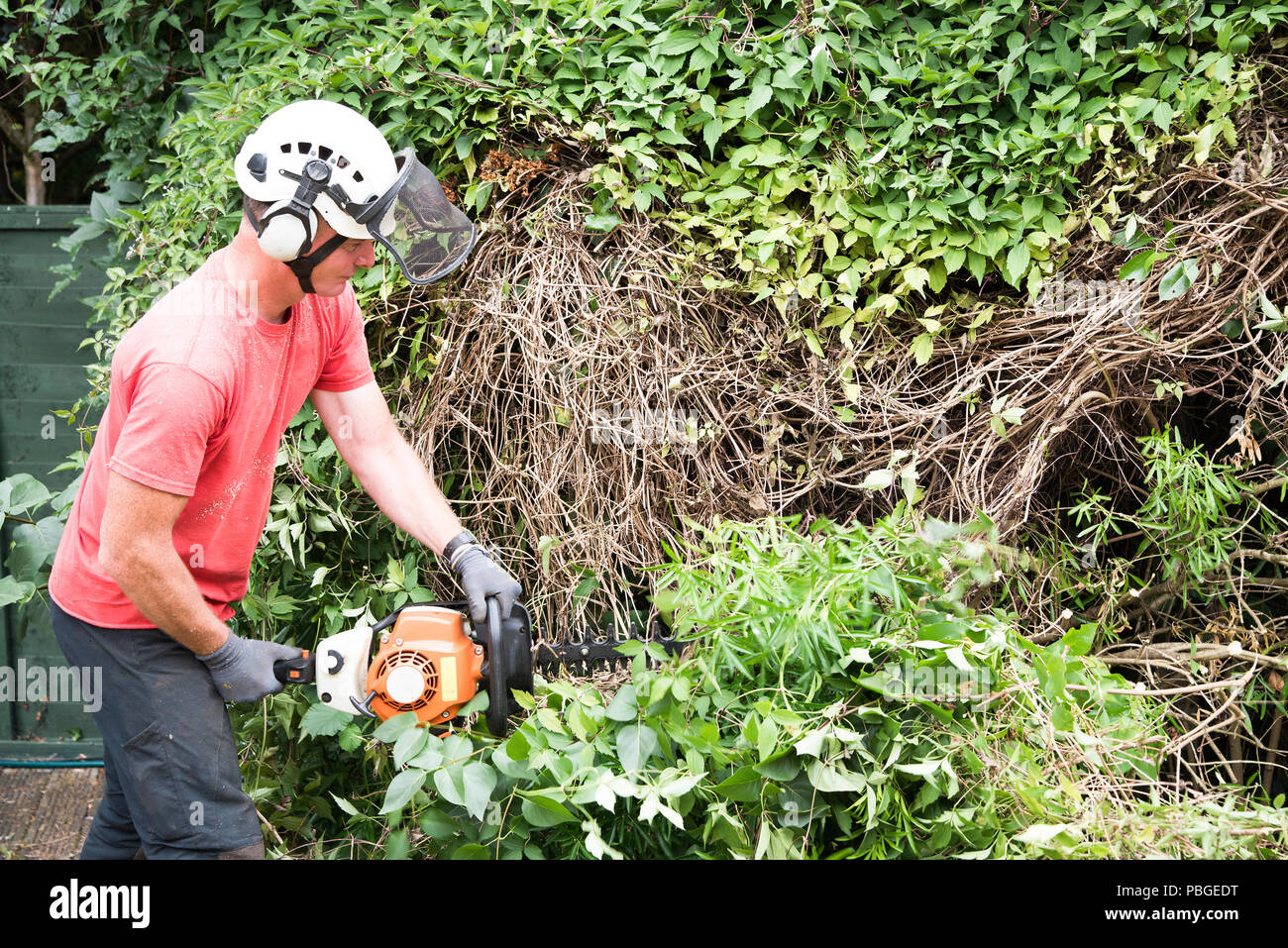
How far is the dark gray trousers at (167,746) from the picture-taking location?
2.07 metres

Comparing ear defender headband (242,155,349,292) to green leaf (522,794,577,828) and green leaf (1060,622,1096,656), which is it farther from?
green leaf (1060,622,1096,656)

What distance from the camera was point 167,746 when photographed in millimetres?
2072

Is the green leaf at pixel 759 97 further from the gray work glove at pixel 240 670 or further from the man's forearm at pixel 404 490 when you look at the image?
Answer: the gray work glove at pixel 240 670

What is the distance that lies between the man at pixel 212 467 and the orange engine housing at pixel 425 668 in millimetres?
101

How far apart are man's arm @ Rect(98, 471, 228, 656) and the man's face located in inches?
21.9

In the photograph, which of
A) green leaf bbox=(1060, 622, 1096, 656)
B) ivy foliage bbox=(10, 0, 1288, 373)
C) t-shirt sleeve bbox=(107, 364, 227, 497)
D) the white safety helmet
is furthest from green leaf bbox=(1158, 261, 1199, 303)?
t-shirt sleeve bbox=(107, 364, 227, 497)

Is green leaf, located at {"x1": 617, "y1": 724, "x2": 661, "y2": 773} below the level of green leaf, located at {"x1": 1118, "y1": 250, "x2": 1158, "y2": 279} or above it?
below

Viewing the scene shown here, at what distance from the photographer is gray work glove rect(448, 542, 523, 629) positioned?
2.18 metres

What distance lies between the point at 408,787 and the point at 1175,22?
2936 mm

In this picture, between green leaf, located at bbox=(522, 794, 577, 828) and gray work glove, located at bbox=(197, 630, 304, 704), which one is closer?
green leaf, located at bbox=(522, 794, 577, 828)

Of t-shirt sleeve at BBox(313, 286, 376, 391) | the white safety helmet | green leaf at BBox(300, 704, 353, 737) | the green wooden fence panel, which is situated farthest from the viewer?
the green wooden fence panel

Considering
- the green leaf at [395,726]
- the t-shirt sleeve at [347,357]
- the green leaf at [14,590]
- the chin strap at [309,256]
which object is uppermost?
the chin strap at [309,256]

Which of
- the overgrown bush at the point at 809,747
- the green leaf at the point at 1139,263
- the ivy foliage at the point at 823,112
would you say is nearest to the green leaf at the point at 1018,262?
the ivy foliage at the point at 823,112

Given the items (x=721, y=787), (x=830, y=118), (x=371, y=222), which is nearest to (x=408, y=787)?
(x=721, y=787)
